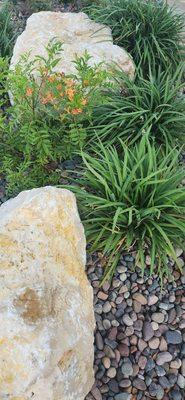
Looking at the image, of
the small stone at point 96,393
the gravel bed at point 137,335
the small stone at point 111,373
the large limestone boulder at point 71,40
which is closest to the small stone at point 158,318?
the gravel bed at point 137,335

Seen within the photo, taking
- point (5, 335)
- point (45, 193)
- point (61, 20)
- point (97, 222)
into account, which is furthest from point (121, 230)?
point (61, 20)

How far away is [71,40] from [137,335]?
2.88 metres

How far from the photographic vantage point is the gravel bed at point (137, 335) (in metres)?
3.10

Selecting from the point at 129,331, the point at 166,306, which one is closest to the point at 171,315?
the point at 166,306

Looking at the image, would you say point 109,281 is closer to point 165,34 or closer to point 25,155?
point 25,155

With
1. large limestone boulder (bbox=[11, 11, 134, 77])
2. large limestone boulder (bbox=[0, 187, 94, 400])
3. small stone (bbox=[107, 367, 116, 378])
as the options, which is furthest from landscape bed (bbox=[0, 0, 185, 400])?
large limestone boulder (bbox=[11, 11, 134, 77])

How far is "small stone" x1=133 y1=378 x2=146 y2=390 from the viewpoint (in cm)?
310

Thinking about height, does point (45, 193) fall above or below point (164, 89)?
above

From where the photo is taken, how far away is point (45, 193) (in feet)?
9.45

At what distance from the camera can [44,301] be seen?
8.35ft

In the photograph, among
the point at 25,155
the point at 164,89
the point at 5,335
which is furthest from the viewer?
the point at 164,89

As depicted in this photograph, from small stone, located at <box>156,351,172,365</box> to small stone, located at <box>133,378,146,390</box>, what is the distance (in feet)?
0.54

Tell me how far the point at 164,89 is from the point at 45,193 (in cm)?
207

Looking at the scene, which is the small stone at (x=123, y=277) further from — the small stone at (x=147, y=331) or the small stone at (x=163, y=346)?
the small stone at (x=163, y=346)
